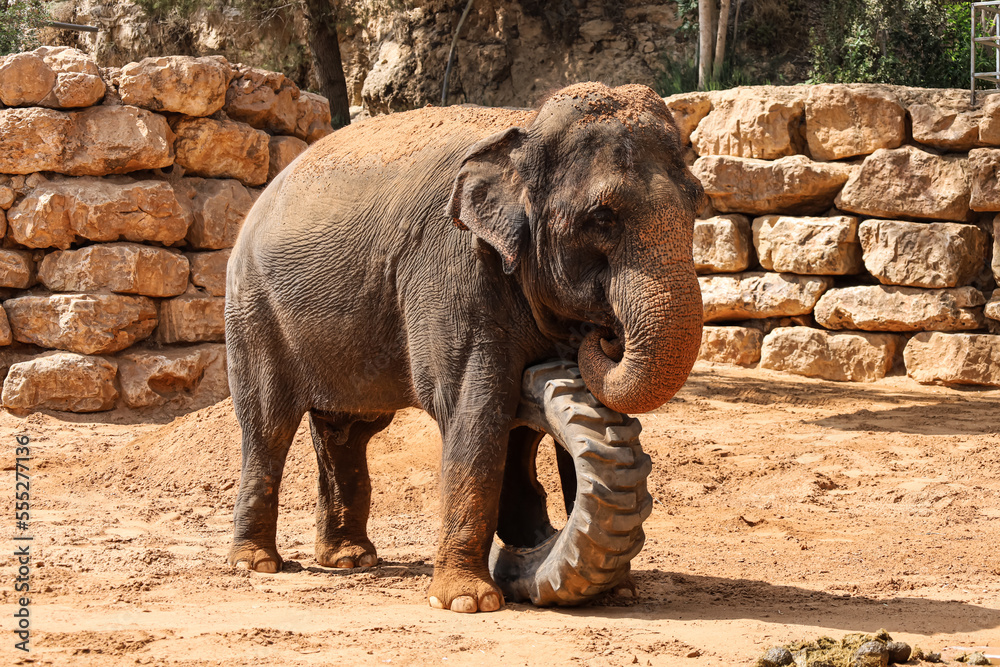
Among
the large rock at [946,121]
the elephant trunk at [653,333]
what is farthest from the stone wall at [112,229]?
the elephant trunk at [653,333]

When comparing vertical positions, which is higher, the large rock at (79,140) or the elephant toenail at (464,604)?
the large rock at (79,140)

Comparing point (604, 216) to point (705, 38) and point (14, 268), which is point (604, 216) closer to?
point (14, 268)

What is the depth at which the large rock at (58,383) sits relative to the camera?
33.0 feet

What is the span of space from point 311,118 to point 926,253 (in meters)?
6.24

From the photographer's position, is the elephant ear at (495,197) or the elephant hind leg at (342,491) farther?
the elephant hind leg at (342,491)

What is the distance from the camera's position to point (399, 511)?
7312mm

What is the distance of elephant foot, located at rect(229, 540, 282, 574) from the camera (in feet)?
18.0

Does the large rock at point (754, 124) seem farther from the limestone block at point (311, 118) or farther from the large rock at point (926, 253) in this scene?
the limestone block at point (311, 118)

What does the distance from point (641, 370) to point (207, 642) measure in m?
1.86

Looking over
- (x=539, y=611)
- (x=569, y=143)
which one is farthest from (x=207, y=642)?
(x=569, y=143)

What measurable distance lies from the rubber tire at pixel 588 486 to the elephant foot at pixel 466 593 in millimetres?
196

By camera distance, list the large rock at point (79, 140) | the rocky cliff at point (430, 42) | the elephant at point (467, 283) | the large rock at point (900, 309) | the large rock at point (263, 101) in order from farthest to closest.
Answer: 1. the rocky cliff at point (430, 42)
2. the large rock at point (263, 101)
3. the large rock at point (900, 309)
4. the large rock at point (79, 140)
5. the elephant at point (467, 283)

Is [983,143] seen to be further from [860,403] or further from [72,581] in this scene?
[72,581]

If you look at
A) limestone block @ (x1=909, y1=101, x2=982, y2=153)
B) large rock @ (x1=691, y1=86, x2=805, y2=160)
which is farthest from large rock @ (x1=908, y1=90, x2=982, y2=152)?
large rock @ (x1=691, y1=86, x2=805, y2=160)
